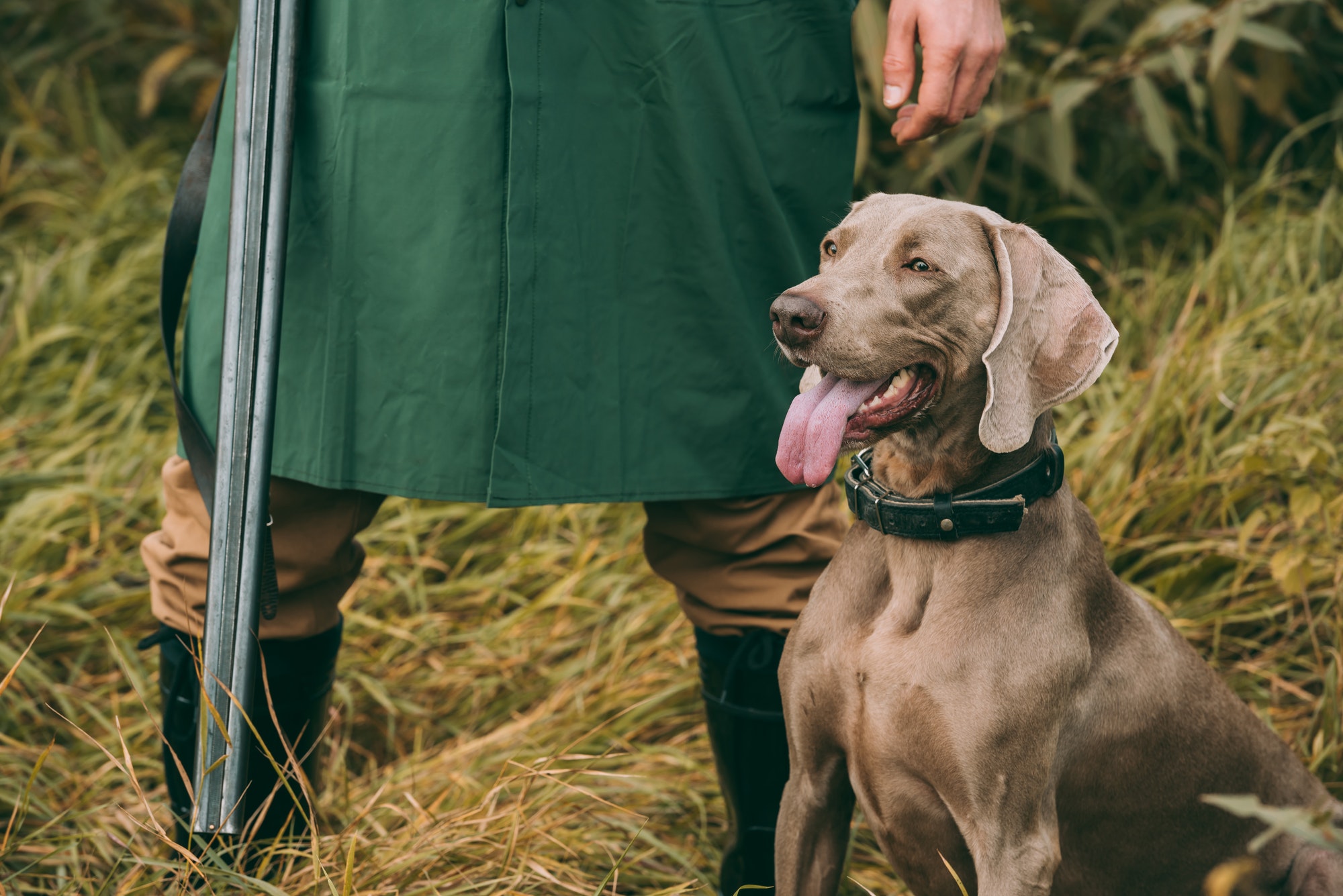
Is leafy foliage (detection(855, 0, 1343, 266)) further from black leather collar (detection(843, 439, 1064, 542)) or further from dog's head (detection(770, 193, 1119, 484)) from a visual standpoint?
black leather collar (detection(843, 439, 1064, 542))

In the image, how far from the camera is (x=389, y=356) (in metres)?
1.68

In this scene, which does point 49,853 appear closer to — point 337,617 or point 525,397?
point 337,617

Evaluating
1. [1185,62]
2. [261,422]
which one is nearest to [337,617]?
[261,422]

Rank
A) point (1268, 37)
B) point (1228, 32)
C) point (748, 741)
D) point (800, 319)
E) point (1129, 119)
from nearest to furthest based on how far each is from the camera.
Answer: point (800, 319), point (748, 741), point (1228, 32), point (1268, 37), point (1129, 119)

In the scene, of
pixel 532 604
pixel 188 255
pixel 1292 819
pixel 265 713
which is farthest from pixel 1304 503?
pixel 188 255

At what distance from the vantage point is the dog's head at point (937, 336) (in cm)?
147

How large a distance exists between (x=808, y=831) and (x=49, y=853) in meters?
1.06

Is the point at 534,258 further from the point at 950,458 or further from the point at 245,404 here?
the point at 950,458

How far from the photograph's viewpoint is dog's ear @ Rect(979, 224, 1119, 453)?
1475mm

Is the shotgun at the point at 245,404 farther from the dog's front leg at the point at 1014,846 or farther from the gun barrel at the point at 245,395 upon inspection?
the dog's front leg at the point at 1014,846

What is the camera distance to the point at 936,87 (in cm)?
156

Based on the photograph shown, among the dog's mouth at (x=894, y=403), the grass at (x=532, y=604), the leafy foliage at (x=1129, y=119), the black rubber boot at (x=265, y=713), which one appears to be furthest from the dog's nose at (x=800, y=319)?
the leafy foliage at (x=1129, y=119)

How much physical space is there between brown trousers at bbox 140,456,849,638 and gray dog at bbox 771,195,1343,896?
0.75 ft

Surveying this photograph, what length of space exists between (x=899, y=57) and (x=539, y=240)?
0.54 m
